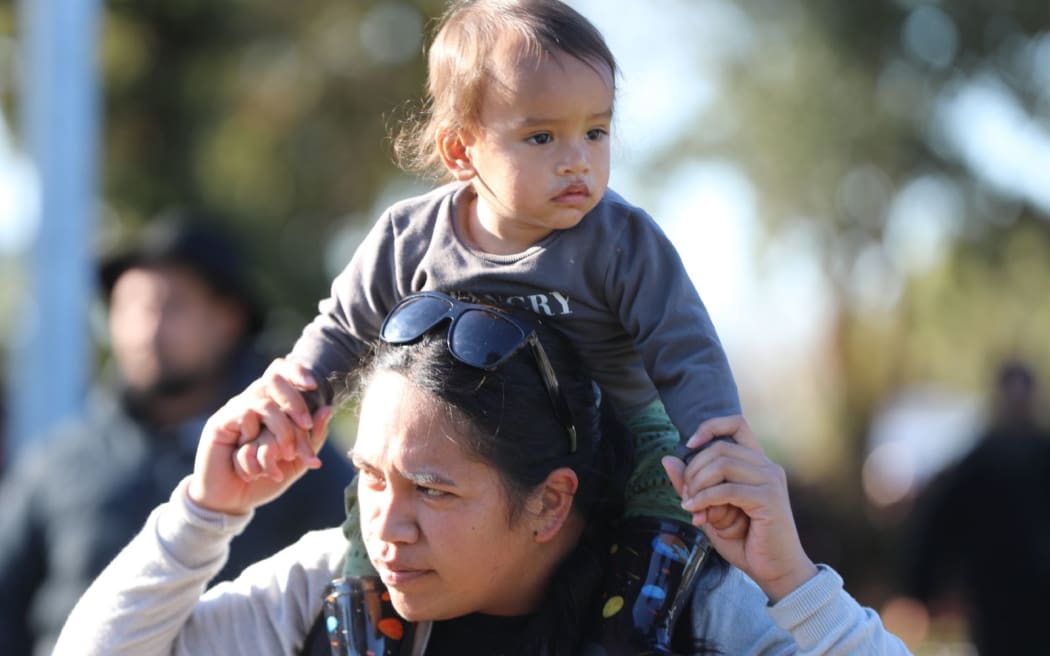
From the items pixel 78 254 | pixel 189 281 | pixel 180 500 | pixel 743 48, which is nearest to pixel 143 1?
pixel 743 48

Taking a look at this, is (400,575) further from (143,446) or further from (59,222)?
(59,222)

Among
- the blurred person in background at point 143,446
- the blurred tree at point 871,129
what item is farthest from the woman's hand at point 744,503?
the blurred tree at point 871,129

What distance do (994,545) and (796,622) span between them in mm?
6077

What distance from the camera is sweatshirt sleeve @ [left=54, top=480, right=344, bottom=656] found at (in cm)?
262

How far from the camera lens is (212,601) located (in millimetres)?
2748

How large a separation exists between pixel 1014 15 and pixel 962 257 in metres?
2.93

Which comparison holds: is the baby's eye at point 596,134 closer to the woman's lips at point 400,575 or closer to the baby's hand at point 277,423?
the baby's hand at point 277,423

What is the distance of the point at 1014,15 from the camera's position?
586 inches

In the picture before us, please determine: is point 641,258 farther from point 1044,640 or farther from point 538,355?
point 1044,640

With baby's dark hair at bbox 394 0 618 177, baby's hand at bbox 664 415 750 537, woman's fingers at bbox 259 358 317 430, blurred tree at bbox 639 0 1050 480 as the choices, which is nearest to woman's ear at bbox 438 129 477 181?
→ baby's dark hair at bbox 394 0 618 177

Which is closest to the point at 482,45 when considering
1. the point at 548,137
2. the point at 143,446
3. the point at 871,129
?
the point at 548,137

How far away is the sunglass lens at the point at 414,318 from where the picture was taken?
2379 mm

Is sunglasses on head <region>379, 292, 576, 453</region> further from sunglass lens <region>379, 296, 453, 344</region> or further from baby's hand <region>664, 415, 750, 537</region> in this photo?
baby's hand <region>664, 415, 750, 537</region>

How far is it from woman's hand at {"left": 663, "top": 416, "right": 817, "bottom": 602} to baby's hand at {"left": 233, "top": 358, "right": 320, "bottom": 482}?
0.62 meters
